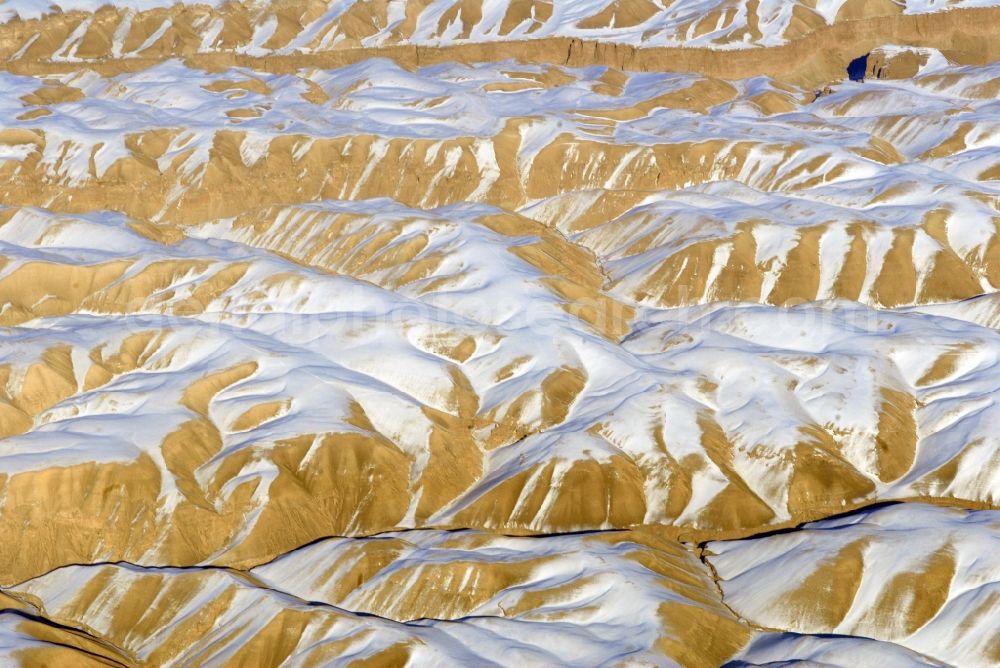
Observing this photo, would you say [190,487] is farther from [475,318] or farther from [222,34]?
[222,34]

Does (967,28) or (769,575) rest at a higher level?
(967,28)

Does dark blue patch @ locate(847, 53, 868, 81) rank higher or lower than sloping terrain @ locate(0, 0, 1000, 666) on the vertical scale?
higher

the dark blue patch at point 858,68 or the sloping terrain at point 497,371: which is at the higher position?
the dark blue patch at point 858,68

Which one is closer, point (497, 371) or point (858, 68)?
point (497, 371)

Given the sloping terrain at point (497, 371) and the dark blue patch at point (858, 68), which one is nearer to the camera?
the sloping terrain at point (497, 371)

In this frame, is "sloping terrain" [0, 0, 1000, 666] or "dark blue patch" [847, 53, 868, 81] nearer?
"sloping terrain" [0, 0, 1000, 666]

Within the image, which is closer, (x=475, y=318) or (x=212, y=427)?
(x=212, y=427)

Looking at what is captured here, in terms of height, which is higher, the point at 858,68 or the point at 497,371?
the point at 858,68

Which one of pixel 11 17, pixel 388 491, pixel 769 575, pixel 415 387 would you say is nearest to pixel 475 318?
pixel 415 387
